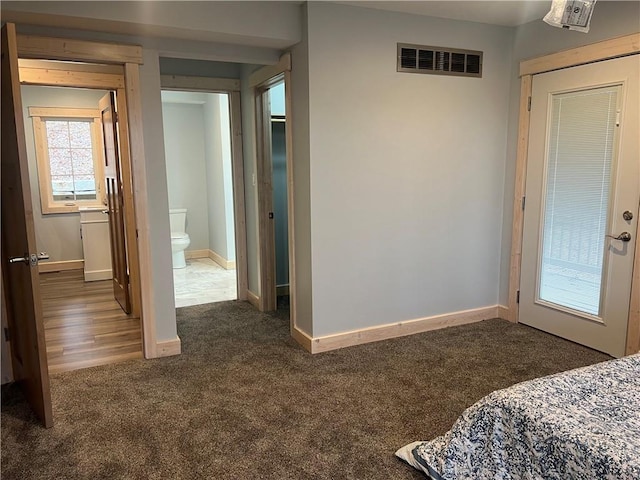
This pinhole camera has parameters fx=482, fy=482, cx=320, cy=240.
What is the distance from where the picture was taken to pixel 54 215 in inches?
247

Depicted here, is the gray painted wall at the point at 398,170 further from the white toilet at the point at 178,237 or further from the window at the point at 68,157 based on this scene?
the window at the point at 68,157

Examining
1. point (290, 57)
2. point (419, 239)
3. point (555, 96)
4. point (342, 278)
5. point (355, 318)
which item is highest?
point (290, 57)

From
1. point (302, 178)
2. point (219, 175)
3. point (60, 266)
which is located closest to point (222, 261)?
point (219, 175)

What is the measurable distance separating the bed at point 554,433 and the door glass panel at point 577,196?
1566 mm

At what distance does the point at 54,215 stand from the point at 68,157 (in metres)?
0.79

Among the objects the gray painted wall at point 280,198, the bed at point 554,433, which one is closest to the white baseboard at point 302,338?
the gray painted wall at point 280,198

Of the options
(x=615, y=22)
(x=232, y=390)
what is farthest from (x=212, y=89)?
(x=615, y=22)

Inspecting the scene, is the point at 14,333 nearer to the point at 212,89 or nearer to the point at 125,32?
the point at 125,32

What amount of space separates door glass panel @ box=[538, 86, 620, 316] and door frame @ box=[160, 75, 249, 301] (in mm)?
2662

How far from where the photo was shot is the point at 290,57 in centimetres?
Result: 346

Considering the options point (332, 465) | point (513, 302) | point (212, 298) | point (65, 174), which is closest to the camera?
point (332, 465)

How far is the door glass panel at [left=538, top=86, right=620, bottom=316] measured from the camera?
10.9ft

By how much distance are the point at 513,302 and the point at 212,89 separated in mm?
3228

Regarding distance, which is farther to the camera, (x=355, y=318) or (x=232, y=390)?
(x=355, y=318)
